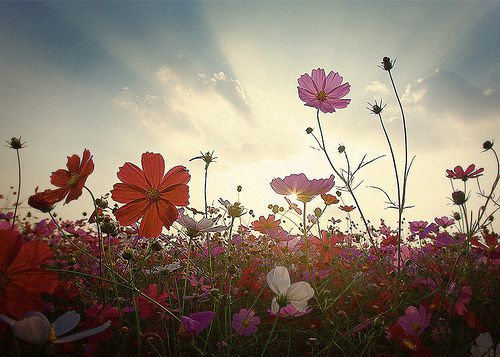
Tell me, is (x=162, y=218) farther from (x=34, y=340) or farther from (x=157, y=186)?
(x=34, y=340)

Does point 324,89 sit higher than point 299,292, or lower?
higher

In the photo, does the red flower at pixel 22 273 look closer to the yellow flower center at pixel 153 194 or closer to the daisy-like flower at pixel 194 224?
the yellow flower center at pixel 153 194

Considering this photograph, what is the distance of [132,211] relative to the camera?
3.08ft

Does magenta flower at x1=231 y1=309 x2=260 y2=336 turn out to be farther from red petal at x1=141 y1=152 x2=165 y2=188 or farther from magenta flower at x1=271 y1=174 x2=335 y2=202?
red petal at x1=141 y1=152 x2=165 y2=188

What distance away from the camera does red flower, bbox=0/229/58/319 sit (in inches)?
22.6

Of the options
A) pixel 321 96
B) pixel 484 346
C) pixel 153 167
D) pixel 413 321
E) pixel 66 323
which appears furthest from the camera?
pixel 321 96

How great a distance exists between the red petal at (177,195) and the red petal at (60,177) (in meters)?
0.29

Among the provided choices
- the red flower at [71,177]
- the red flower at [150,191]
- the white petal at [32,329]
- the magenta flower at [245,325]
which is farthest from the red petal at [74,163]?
the magenta flower at [245,325]

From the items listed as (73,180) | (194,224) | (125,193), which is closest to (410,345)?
(194,224)

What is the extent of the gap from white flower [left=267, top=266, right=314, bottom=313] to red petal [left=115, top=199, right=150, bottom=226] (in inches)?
16.6

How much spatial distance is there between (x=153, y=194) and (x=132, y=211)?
0.08m

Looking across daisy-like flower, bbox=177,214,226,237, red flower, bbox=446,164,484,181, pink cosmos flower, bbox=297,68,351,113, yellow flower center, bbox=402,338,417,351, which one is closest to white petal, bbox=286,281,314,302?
daisy-like flower, bbox=177,214,226,237

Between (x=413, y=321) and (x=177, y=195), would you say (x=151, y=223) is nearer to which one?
(x=177, y=195)

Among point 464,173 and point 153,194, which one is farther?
point 464,173
